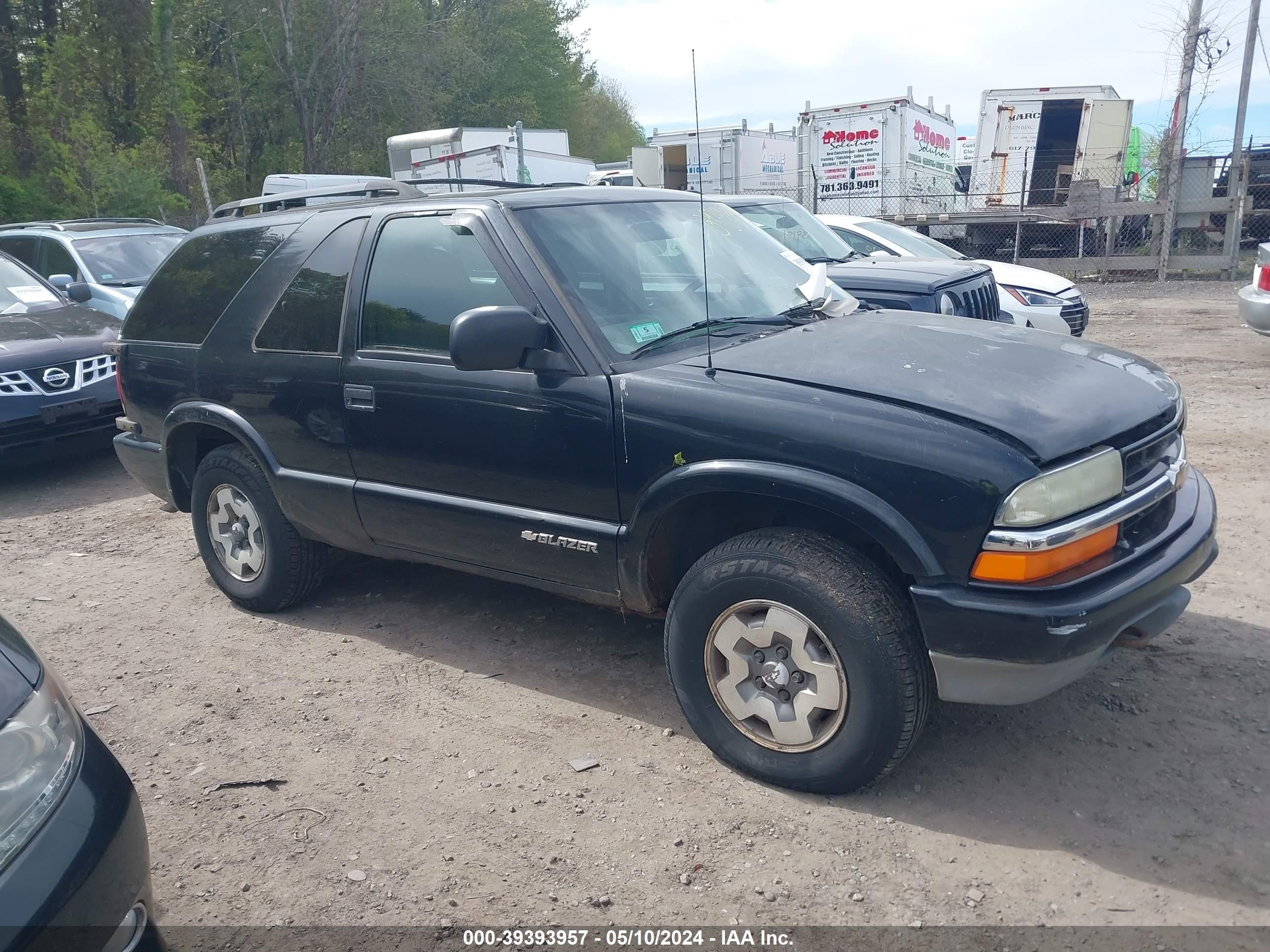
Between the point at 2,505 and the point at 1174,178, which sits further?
the point at 1174,178

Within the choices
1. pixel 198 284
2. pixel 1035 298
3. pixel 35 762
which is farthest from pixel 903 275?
pixel 35 762

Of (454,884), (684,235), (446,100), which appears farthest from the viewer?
(446,100)

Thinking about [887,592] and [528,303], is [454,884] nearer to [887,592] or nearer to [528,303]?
[887,592]

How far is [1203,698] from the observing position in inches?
137

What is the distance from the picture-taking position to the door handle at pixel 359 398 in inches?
154

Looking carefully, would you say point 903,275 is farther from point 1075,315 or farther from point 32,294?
point 32,294

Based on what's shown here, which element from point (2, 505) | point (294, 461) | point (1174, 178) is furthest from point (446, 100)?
point (294, 461)

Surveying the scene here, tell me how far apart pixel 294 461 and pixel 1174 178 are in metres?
16.6

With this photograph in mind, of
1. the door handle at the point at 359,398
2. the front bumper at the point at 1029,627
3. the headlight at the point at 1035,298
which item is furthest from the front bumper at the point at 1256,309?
the door handle at the point at 359,398

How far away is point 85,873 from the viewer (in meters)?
1.98

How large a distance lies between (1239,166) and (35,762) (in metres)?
19.5

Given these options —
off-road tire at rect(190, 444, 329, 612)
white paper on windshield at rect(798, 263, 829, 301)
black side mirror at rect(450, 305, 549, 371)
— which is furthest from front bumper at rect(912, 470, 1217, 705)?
off-road tire at rect(190, 444, 329, 612)

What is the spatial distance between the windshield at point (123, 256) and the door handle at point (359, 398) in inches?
293

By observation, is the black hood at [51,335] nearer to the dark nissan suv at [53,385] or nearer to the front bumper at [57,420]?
the dark nissan suv at [53,385]
